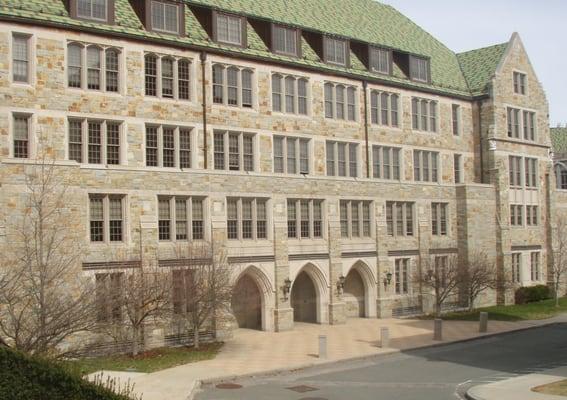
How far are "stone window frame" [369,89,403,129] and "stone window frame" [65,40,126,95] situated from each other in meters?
17.2

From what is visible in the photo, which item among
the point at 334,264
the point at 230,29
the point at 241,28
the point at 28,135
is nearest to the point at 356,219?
the point at 334,264

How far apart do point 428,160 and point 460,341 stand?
1840cm

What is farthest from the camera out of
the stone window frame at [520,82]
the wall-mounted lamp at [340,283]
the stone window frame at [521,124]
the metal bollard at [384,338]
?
the stone window frame at [520,82]

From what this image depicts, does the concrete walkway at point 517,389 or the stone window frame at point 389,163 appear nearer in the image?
the concrete walkway at point 517,389

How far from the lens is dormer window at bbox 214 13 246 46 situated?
1574 inches

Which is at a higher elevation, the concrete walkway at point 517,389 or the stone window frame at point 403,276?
the stone window frame at point 403,276

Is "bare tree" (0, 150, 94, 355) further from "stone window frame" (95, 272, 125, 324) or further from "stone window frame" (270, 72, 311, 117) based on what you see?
"stone window frame" (270, 72, 311, 117)

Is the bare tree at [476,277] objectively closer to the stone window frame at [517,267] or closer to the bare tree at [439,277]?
the bare tree at [439,277]

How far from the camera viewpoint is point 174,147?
37.7m

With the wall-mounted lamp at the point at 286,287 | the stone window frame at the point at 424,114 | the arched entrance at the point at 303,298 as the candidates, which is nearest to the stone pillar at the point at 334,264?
the arched entrance at the point at 303,298

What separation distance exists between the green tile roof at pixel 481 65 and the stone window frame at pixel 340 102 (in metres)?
12.1

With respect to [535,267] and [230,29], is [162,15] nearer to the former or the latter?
[230,29]

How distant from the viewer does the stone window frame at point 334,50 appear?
45188mm

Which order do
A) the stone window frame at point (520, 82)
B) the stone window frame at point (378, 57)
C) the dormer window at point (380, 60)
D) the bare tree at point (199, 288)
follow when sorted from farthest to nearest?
the stone window frame at point (520, 82)
the dormer window at point (380, 60)
the stone window frame at point (378, 57)
the bare tree at point (199, 288)
